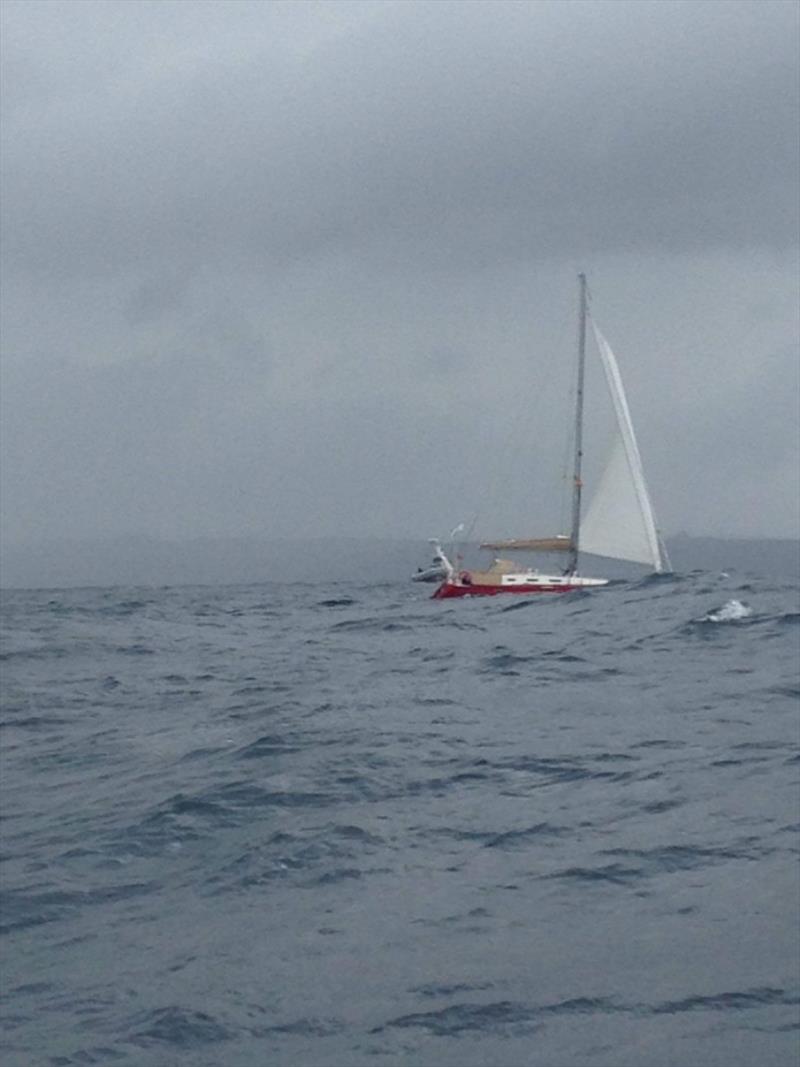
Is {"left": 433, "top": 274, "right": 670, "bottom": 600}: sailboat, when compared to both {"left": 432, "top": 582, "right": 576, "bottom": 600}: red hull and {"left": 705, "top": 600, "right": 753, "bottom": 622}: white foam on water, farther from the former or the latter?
{"left": 705, "top": 600, "right": 753, "bottom": 622}: white foam on water

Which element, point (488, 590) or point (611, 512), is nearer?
point (488, 590)

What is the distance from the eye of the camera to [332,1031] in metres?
7.39

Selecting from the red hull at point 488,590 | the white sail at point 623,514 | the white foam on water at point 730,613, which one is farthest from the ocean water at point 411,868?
the white sail at point 623,514

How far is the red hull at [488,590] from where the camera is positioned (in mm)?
44156

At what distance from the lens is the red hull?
1738 inches

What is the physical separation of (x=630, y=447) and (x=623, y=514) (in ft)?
10.4

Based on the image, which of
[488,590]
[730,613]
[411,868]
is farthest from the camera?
[488,590]

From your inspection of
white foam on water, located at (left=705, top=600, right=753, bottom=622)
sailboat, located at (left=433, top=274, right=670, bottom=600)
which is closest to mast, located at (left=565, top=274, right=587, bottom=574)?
sailboat, located at (left=433, top=274, right=670, bottom=600)

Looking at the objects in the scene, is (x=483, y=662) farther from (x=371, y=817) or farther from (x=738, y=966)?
(x=738, y=966)

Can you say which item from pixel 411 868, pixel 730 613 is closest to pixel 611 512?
pixel 730 613

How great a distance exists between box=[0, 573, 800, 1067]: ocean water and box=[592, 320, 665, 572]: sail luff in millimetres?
32108

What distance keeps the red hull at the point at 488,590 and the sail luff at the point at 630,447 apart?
934cm

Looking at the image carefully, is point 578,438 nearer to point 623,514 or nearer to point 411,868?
point 623,514

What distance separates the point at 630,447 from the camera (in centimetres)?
5609
